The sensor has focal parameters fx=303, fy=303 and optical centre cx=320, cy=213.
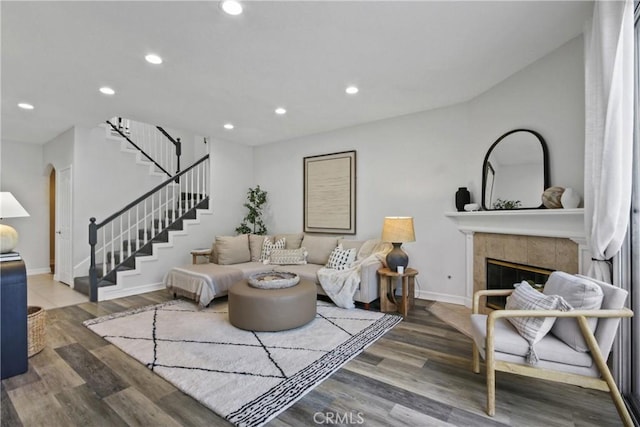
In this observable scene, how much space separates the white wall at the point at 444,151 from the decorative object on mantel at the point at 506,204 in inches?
15.2

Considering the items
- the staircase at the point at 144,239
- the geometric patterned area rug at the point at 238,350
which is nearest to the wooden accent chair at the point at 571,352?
the geometric patterned area rug at the point at 238,350

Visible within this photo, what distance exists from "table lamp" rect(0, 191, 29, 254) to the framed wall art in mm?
3852

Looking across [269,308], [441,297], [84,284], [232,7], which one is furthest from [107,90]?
[441,297]

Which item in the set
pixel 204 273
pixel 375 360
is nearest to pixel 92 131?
pixel 204 273

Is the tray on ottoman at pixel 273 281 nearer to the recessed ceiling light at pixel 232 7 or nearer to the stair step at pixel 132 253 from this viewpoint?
the recessed ceiling light at pixel 232 7

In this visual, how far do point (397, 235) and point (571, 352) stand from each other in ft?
7.13

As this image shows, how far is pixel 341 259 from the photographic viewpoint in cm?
434

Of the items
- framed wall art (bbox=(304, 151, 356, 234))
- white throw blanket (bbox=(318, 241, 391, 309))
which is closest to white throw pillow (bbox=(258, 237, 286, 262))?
framed wall art (bbox=(304, 151, 356, 234))

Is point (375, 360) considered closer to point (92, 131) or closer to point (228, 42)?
point (228, 42)

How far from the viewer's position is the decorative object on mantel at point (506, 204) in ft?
10.7

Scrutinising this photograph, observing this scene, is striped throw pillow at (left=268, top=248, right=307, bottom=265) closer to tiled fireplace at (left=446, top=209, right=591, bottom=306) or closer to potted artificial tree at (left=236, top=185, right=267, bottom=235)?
potted artificial tree at (left=236, top=185, right=267, bottom=235)

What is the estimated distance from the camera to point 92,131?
5.26 metres

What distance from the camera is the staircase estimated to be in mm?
4551

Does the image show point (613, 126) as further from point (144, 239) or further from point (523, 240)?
point (144, 239)
